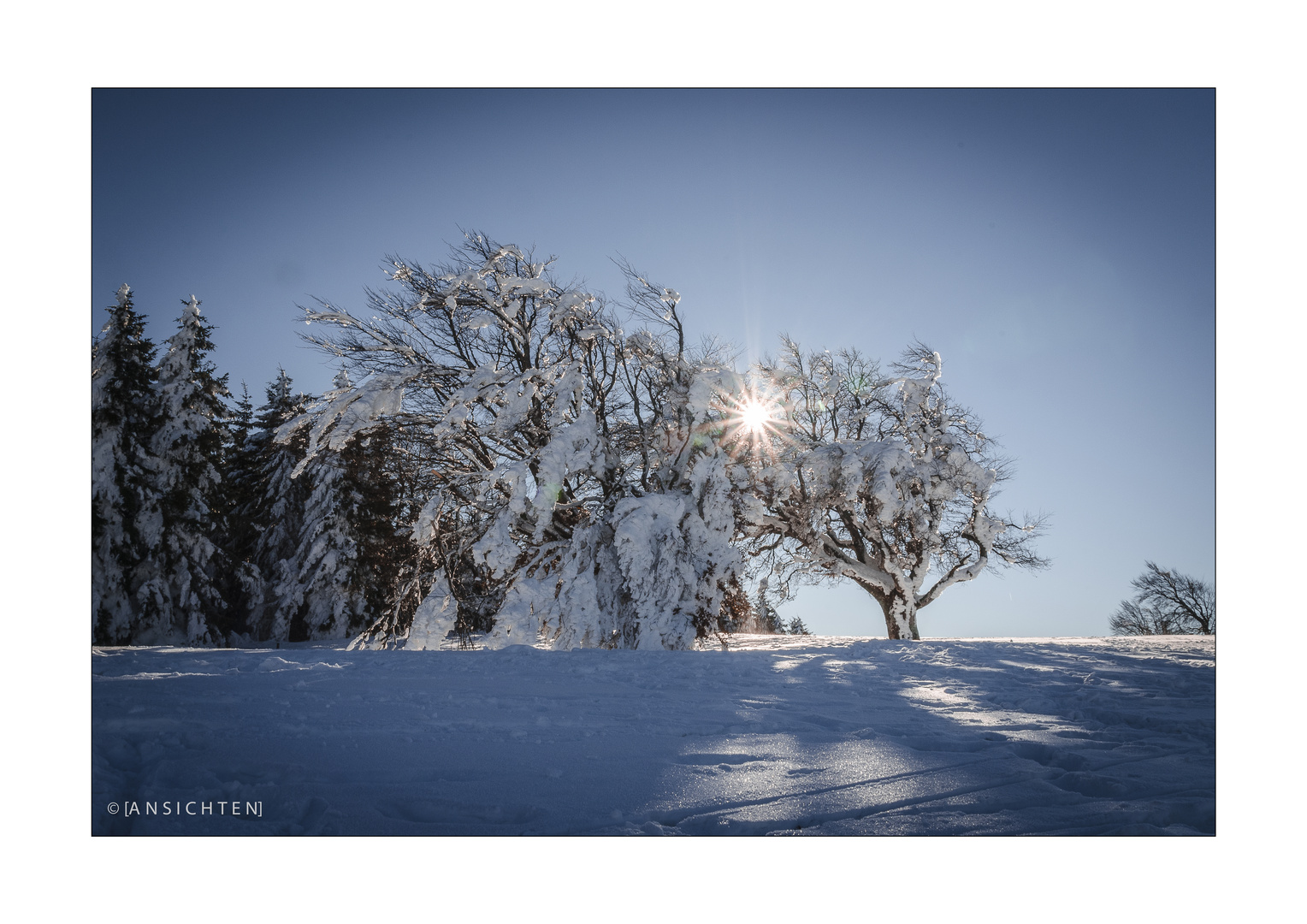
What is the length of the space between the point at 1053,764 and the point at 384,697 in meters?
3.75

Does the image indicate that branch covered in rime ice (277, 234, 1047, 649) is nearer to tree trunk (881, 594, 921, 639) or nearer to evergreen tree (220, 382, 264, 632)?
tree trunk (881, 594, 921, 639)

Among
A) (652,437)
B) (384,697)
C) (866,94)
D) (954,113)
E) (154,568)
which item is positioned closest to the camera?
(384,697)

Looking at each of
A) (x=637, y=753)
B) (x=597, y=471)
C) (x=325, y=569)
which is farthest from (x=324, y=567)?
(x=637, y=753)

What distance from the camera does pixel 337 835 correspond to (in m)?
2.47

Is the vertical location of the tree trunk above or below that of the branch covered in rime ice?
below

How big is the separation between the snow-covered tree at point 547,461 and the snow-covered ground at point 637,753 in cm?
434

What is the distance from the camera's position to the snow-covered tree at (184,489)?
1602 centimetres

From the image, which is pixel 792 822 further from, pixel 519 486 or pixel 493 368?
pixel 493 368

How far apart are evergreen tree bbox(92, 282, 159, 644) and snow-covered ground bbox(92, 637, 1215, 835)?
835 centimetres

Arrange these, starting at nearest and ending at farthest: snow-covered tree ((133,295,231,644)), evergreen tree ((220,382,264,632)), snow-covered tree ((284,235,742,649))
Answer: snow-covered tree ((284,235,742,649)) → snow-covered tree ((133,295,231,644)) → evergreen tree ((220,382,264,632))

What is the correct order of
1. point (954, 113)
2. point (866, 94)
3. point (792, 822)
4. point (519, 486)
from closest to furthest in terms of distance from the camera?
point (792, 822) → point (866, 94) → point (954, 113) → point (519, 486)

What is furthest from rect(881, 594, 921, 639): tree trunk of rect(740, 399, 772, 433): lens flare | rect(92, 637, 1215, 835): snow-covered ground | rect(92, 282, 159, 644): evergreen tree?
rect(92, 282, 159, 644): evergreen tree

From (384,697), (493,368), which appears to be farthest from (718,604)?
(384,697)

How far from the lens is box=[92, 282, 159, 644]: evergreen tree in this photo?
36.7 ft
